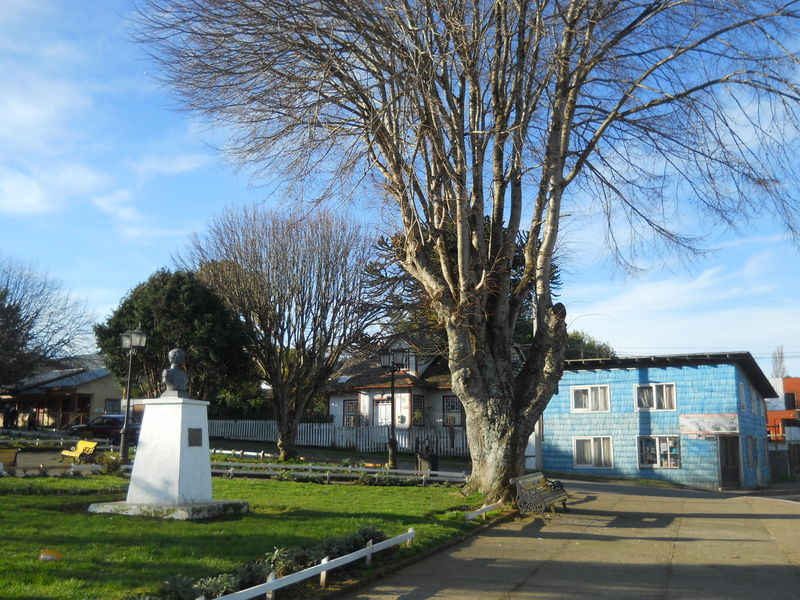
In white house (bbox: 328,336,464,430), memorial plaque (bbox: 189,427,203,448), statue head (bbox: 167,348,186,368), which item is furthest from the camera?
white house (bbox: 328,336,464,430)

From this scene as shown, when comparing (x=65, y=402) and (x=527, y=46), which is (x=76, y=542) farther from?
(x=65, y=402)

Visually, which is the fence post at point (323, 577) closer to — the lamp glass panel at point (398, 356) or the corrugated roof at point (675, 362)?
the lamp glass panel at point (398, 356)

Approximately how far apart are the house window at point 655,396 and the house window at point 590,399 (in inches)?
58.8

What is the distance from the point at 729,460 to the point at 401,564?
26588 mm

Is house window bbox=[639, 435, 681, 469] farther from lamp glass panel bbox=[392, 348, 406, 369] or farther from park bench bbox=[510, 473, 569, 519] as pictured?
park bench bbox=[510, 473, 569, 519]

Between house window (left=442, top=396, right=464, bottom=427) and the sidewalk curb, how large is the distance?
2465cm

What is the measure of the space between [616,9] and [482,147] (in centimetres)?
382

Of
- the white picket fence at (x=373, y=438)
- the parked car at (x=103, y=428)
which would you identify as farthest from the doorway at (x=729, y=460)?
the parked car at (x=103, y=428)

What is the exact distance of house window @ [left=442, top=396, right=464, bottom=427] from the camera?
38.7m

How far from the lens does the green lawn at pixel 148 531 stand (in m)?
7.15

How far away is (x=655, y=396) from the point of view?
31.1 metres

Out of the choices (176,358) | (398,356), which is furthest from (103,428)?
(176,358)

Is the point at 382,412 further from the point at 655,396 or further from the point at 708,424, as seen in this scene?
the point at 708,424

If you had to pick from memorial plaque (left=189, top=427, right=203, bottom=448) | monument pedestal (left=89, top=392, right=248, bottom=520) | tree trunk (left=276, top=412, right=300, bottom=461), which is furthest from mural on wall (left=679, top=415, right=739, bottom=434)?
memorial plaque (left=189, top=427, right=203, bottom=448)
